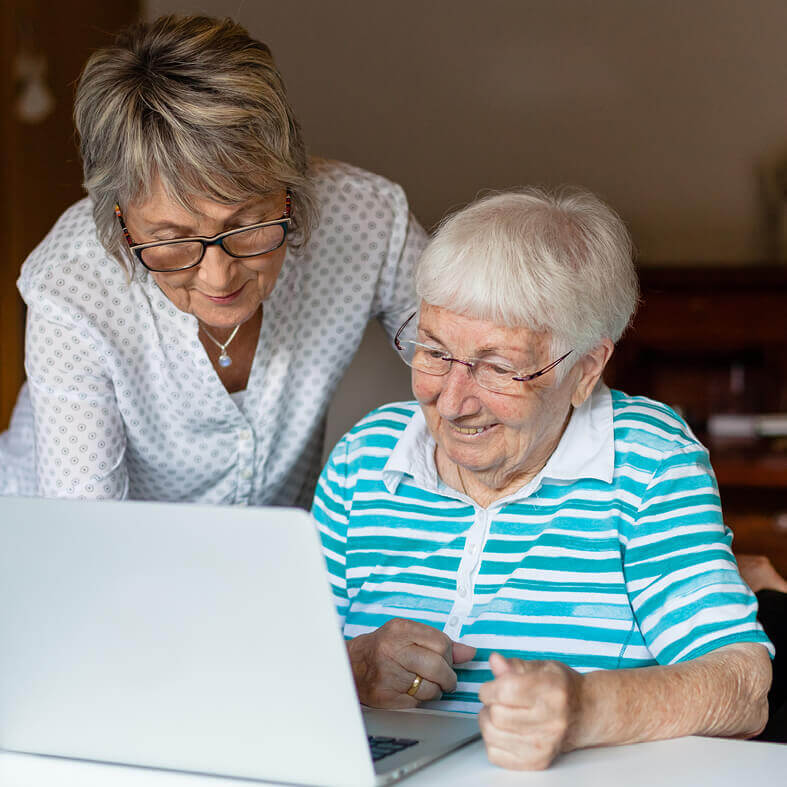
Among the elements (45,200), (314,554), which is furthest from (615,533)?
(45,200)

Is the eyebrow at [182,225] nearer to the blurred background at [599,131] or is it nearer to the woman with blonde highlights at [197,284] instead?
the woman with blonde highlights at [197,284]

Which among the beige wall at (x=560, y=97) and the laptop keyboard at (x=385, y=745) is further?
the beige wall at (x=560, y=97)

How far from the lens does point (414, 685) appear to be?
1.28 metres

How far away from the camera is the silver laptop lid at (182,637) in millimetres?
846

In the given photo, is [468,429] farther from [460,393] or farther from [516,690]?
[516,690]

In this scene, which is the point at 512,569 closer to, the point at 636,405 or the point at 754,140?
the point at 636,405

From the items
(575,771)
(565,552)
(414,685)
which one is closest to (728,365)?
(565,552)

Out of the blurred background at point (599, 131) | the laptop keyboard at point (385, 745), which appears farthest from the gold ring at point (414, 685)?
the blurred background at point (599, 131)

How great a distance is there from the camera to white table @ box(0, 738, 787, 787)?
0.98 metres

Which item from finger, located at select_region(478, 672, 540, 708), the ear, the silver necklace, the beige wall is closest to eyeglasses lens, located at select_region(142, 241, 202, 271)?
the silver necklace

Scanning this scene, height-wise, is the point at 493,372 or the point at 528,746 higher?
the point at 493,372

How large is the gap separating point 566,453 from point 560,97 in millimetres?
3228

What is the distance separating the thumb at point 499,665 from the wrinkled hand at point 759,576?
2.64 ft

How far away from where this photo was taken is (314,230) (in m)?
1.81
